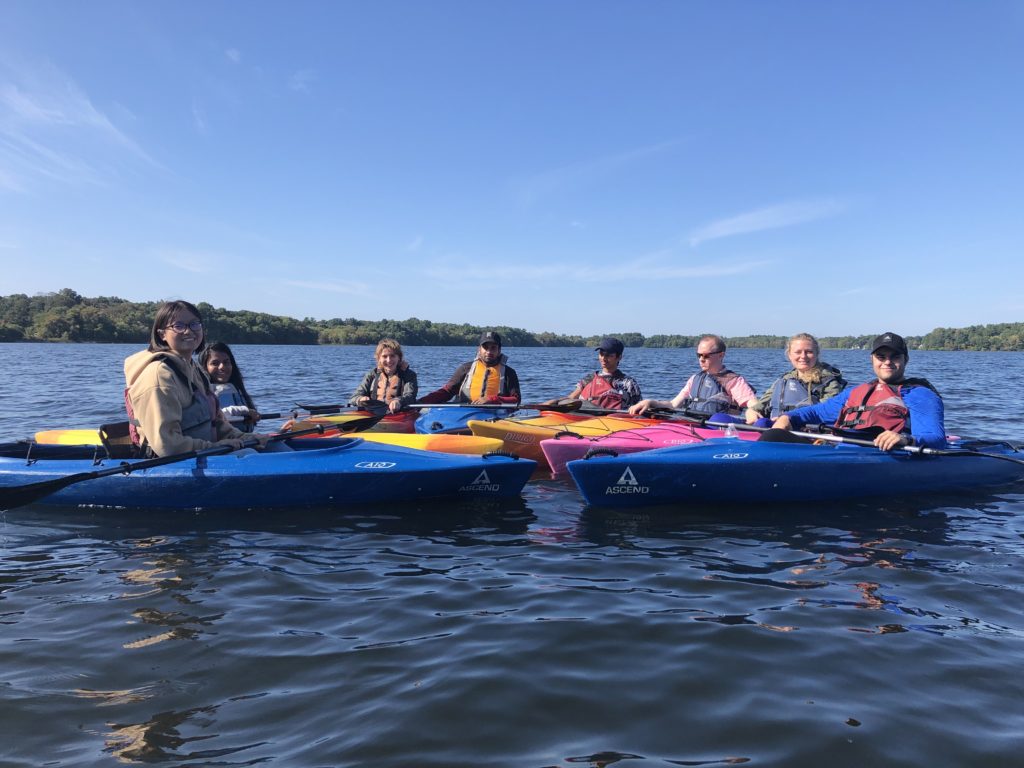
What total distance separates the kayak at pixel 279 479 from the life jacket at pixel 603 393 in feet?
9.61

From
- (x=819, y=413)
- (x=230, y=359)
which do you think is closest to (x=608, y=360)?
(x=819, y=413)

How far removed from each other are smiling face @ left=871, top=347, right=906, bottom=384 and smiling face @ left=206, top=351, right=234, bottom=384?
6.20 metres

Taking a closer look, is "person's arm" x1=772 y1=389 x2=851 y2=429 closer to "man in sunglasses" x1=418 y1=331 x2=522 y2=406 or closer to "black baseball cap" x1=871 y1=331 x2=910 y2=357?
"black baseball cap" x1=871 y1=331 x2=910 y2=357

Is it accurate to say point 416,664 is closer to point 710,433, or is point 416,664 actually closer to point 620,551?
point 620,551

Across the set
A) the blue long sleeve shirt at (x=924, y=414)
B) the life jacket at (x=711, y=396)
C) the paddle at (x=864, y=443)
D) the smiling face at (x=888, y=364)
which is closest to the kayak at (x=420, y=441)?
the paddle at (x=864, y=443)

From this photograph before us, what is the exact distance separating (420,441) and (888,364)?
4.48 m

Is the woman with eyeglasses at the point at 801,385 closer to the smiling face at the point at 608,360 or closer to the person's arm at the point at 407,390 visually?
the smiling face at the point at 608,360

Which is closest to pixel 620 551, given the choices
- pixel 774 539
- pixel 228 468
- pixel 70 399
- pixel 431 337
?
pixel 774 539

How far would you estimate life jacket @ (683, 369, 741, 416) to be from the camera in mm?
8367

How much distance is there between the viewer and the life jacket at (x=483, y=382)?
31.0ft

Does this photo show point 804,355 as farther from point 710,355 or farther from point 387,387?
point 387,387

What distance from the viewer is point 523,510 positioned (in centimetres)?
620

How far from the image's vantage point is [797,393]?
7668mm

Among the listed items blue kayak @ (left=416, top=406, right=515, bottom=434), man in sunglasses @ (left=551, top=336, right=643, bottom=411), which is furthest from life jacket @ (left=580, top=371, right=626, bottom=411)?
blue kayak @ (left=416, top=406, right=515, bottom=434)
